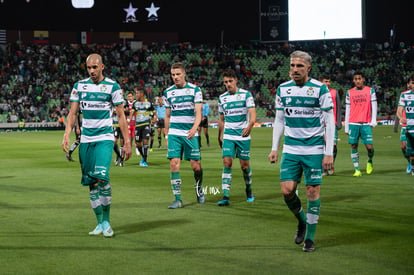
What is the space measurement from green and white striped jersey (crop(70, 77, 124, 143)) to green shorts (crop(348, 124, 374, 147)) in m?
8.49

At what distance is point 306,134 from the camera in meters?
6.86

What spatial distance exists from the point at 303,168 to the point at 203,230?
190 centimetres

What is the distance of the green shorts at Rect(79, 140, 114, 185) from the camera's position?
7.66m

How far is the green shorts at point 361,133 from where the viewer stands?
14.6 m

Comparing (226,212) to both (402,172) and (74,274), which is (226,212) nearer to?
(74,274)

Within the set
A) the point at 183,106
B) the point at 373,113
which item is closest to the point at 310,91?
the point at 183,106

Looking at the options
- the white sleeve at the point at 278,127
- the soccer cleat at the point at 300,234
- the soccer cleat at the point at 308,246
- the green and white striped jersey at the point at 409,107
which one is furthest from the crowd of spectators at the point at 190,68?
the soccer cleat at the point at 308,246

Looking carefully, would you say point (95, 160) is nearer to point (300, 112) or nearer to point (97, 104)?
point (97, 104)

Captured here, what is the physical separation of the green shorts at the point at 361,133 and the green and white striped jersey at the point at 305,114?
8.11 meters

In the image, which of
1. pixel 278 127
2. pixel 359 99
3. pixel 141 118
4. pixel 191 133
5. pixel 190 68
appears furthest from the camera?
pixel 190 68

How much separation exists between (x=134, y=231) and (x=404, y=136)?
9667mm

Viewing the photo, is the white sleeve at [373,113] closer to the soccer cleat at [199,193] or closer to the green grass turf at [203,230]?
the green grass turf at [203,230]

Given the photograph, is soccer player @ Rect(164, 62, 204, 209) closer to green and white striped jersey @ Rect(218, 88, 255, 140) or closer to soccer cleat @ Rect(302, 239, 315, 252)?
green and white striped jersey @ Rect(218, 88, 255, 140)

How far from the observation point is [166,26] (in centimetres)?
5928
